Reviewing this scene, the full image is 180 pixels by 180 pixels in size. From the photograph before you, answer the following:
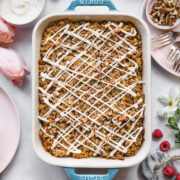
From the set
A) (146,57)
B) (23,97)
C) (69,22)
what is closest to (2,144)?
(23,97)

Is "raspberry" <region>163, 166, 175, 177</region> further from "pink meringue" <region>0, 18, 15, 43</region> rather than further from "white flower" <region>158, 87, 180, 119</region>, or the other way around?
"pink meringue" <region>0, 18, 15, 43</region>

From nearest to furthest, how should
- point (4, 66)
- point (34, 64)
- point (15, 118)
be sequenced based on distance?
point (34, 64)
point (4, 66)
point (15, 118)

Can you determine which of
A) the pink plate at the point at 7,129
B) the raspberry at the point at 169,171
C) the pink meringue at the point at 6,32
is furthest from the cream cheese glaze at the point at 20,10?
the raspberry at the point at 169,171

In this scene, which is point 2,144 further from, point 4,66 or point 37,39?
point 37,39

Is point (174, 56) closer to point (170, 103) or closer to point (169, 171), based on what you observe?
point (170, 103)

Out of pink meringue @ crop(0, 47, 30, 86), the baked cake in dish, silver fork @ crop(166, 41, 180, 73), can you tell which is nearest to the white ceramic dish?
the baked cake in dish

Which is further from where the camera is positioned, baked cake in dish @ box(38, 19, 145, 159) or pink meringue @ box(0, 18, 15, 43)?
pink meringue @ box(0, 18, 15, 43)
